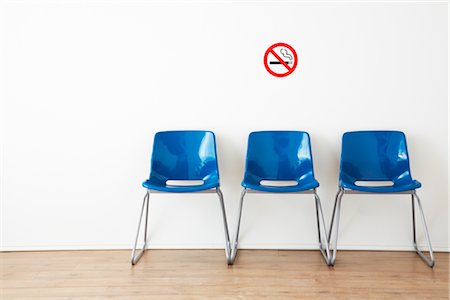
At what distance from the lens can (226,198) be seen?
2.51m

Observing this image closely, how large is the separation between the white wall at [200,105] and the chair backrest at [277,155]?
0.37ft

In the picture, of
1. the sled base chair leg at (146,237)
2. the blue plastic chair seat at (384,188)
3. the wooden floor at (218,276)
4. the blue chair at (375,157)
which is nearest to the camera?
the wooden floor at (218,276)

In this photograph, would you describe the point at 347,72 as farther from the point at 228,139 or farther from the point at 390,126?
the point at 228,139

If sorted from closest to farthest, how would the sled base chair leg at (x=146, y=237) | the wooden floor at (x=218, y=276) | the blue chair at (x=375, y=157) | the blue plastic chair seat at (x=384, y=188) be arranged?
the wooden floor at (x=218, y=276) < the blue plastic chair seat at (x=384, y=188) < the sled base chair leg at (x=146, y=237) < the blue chair at (x=375, y=157)

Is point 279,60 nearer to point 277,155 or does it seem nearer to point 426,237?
point 277,155

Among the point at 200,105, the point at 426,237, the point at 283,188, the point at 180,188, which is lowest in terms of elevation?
the point at 426,237

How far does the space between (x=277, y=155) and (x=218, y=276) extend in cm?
90

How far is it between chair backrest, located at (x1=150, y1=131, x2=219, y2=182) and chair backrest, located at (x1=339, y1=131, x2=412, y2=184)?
37.0 inches

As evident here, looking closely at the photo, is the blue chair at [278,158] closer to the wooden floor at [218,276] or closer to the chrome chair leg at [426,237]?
the wooden floor at [218,276]

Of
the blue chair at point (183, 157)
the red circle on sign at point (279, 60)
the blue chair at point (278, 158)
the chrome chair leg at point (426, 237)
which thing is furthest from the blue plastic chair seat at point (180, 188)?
the chrome chair leg at point (426, 237)

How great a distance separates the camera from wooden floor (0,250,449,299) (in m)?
1.86

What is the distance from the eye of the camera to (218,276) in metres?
2.05

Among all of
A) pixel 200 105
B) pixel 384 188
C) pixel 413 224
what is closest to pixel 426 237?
pixel 413 224

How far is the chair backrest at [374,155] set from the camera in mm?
2350
